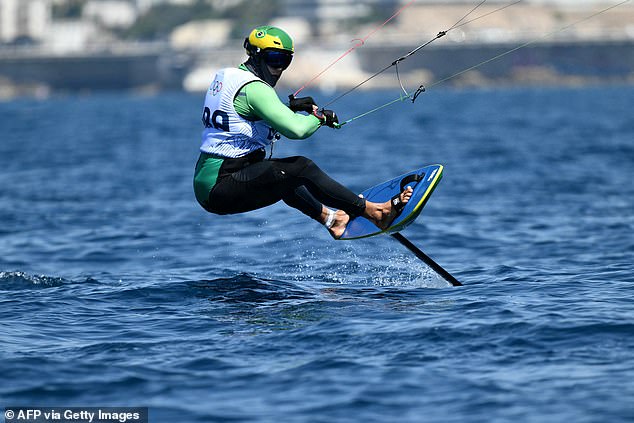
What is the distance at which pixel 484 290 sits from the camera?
9.68m

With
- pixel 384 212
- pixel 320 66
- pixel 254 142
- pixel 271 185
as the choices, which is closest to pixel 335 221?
pixel 384 212

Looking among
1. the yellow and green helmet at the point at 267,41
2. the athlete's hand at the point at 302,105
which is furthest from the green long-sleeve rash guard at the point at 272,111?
the yellow and green helmet at the point at 267,41

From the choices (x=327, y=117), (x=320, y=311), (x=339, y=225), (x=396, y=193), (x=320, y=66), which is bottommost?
(x=320, y=311)

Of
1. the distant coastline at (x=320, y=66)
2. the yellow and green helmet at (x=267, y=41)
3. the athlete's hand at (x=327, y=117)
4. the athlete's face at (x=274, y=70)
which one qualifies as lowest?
the athlete's hand at (x=327, y=117)

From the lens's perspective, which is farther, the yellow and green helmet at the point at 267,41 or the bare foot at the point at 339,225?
the bare foot at the point at 339,225

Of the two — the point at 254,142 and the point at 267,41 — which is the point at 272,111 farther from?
the point at 267,41

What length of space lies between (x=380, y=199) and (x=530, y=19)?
144 m

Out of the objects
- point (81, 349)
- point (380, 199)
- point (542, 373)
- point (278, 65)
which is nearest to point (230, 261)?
point (380, 199)

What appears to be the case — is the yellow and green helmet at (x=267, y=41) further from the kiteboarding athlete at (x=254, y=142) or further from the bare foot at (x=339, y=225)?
the bare foot at (x=339, y=225)

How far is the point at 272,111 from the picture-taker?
8.92 metres

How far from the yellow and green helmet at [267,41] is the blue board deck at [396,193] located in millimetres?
1756

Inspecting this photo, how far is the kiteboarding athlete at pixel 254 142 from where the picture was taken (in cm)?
917

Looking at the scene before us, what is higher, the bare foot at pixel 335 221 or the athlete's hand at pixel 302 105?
the athlete's hand at pixel 302 105

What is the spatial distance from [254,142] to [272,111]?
2.03 ft
